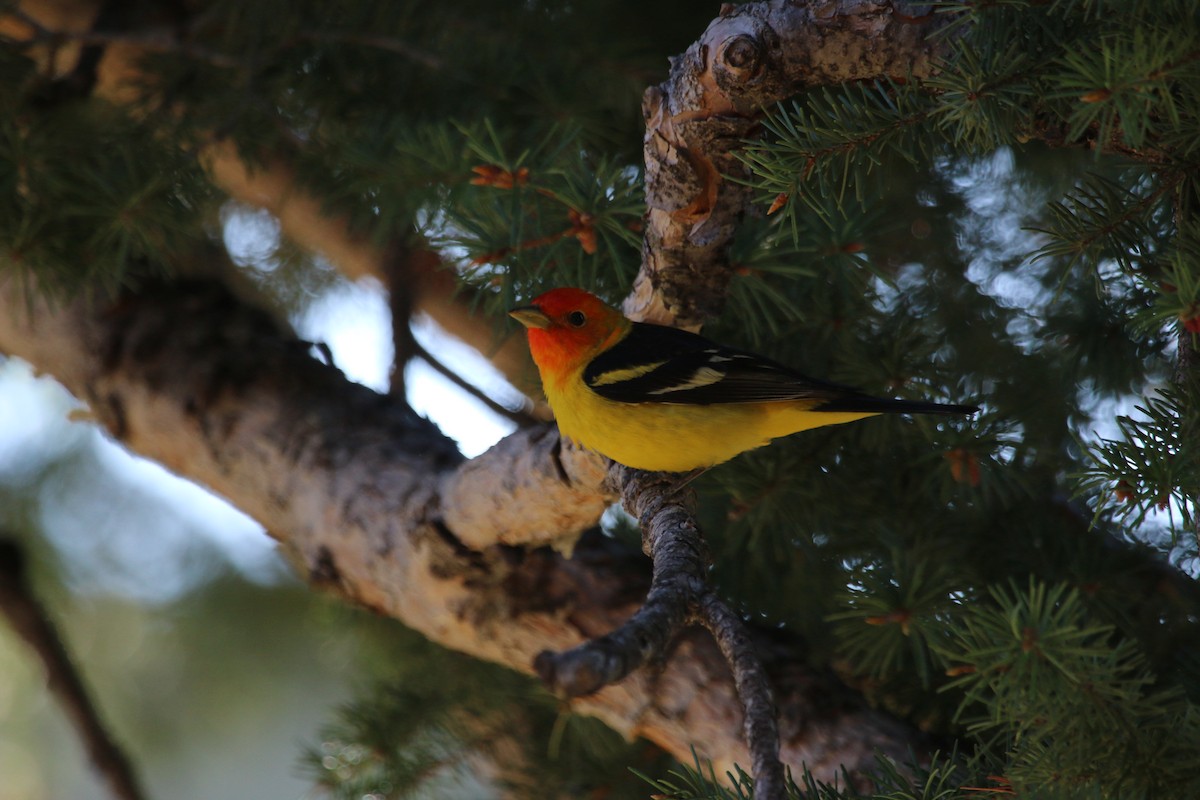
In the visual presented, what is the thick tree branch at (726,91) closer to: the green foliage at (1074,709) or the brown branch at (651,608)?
the brown branch at (651,608)

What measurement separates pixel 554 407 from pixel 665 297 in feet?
1.46

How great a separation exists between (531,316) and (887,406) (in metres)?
0.79

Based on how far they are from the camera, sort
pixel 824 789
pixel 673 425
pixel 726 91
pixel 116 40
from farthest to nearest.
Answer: pixel 116 40 < pixel 673 425 < pixel 726 91 < pixel 824 789

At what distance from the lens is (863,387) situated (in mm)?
2230

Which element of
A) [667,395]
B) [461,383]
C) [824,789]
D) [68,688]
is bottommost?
[824,789]

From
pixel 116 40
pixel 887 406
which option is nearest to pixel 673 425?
pixel 887 406

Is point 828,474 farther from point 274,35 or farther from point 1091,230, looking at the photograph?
point 274,35

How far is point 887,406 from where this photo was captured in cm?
198

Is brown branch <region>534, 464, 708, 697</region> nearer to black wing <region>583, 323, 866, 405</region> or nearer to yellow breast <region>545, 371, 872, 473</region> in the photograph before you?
yellow breast <region>545, 371, 872, 473</region>

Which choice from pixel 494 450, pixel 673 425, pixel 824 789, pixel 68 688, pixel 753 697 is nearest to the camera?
pixel 753 697

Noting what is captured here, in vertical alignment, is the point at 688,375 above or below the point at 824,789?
above

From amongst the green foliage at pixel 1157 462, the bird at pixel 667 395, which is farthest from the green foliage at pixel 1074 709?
the bird at pixel 667 395

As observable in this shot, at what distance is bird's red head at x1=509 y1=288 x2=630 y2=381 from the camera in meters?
2.28

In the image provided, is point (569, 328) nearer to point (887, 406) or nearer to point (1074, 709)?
point (887, 406)
